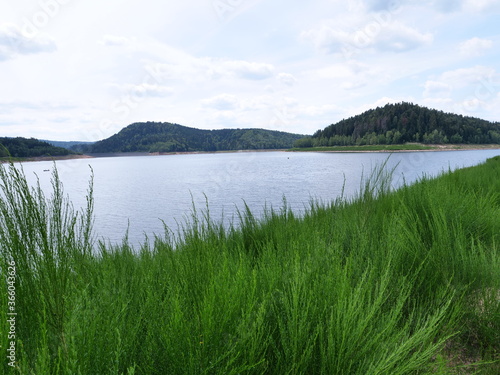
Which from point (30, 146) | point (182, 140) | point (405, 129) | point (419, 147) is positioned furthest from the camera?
point (182, 140)

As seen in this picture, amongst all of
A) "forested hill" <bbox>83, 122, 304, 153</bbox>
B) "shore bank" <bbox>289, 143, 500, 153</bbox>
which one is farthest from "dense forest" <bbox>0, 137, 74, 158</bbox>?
"shore bank" <bbox>289, 143, 500, 153</bbox>

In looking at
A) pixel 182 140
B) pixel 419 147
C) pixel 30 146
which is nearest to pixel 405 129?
pixel 419 147

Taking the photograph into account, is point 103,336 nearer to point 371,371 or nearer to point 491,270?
point 371,371

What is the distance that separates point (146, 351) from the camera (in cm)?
150

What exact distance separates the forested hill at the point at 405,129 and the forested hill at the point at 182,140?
81.3 feet

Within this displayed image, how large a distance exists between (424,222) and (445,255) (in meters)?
1.50

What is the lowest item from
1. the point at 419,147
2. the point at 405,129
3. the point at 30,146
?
the point at 419,147

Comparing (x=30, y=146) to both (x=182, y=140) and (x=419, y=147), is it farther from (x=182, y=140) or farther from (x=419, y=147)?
(x=419, y=147)

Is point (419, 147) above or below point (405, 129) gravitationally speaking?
below

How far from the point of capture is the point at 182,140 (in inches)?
5448

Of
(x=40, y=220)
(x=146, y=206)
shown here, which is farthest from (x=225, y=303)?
(x=146, y=206)

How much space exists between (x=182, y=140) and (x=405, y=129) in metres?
91.1

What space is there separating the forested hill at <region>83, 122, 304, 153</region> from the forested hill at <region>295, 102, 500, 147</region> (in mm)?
24782

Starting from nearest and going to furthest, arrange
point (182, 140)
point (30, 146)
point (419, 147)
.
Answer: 1. point (30, 146)
2. point (419, 147)
3. point (182, 140)
